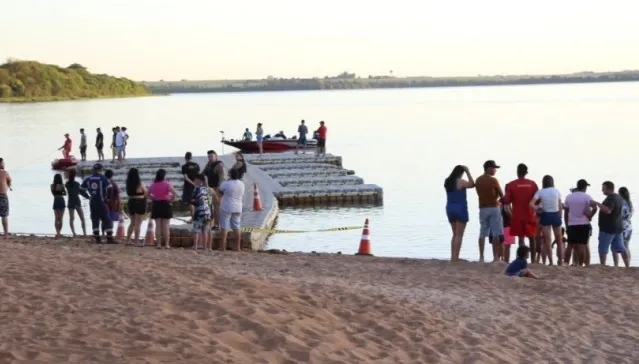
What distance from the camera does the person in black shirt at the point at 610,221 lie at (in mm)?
14384

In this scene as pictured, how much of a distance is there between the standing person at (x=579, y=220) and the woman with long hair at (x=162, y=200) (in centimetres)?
553

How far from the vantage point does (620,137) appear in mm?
71000

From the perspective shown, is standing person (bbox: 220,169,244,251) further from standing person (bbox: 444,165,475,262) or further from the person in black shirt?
the person in black shirt

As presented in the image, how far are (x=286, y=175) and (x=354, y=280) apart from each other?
21.9 meters

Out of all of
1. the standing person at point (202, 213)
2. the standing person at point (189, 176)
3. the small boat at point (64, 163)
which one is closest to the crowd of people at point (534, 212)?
the standing person at point (202, 213)

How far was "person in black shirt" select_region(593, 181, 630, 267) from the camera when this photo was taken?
14384 millimetres

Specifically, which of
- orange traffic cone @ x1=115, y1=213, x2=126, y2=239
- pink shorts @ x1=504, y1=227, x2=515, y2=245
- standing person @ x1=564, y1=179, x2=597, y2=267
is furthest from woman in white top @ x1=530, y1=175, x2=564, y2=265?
orange traffic cone @ x1=115, y1=213, x2=126, y2=239

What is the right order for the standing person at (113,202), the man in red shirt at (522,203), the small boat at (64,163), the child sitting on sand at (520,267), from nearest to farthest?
the child sitting on sand at (520,267) < the man in red shirt at (522,203) < the standing person at (113,202) < the small boat at (64,163)

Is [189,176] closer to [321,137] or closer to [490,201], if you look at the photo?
[490,201]

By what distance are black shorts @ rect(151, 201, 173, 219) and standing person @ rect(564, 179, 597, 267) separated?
220 inches

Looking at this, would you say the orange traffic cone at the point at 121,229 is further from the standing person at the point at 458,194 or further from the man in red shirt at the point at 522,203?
the man in red shirt at the point at 522,203

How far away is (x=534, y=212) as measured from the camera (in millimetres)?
14164

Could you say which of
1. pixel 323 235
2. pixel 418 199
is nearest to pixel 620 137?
pixel 418 199

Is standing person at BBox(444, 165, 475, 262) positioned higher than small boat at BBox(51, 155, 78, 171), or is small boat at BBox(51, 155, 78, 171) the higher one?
standing person at BBox(444, 165, 475, 262)
